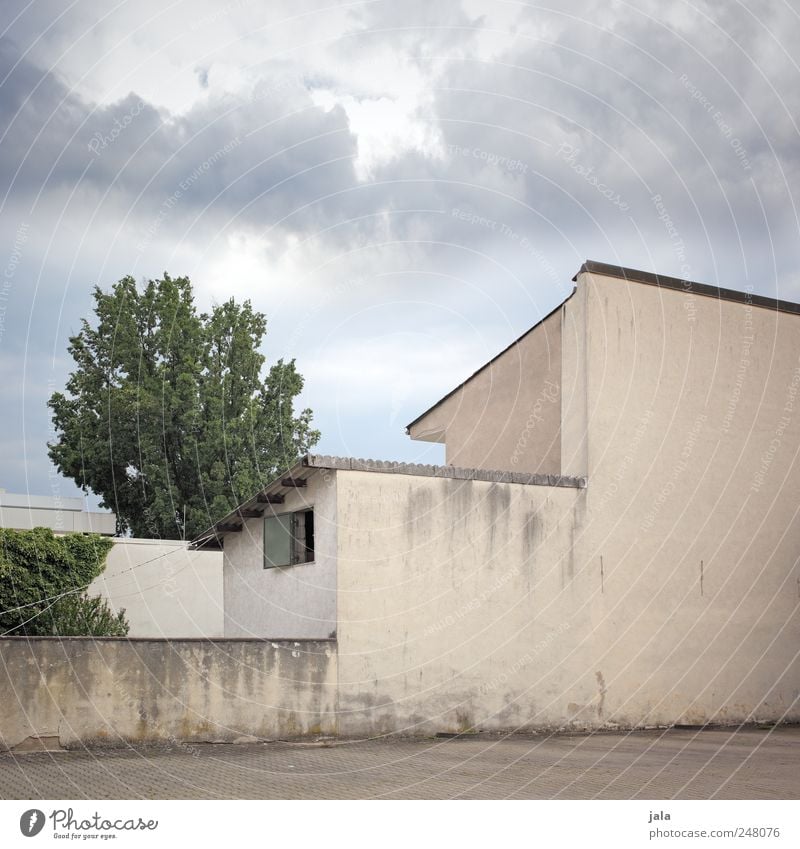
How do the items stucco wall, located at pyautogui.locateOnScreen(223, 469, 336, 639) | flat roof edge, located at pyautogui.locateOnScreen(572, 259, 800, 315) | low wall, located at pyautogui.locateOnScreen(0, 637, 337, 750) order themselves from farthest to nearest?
flat roof edge, located at pyautogui.locateOnScreen(572, 259, 800, 315)
stucco wall, located at pyautogui.locateOnScreen(223, 469, 336, 639)
low wall, located at pyautogui.locateOnScreen(0, 637, 337, 750)

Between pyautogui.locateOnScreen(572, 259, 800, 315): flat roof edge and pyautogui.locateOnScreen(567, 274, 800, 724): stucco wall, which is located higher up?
pyautogui.locateOnScreen(572, 259, 800, 315): flat roof edge

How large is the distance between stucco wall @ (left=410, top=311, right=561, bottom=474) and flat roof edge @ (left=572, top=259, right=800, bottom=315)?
1.31m

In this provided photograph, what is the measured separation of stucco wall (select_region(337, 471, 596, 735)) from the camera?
14000 mm

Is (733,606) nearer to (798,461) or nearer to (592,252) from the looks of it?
(798,461)

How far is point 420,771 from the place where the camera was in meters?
10.8

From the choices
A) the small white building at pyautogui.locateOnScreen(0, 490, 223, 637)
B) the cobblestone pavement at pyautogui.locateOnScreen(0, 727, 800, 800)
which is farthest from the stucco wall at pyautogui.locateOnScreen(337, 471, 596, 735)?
the small white building at pyautogui.locateOnScreen(0, 490, 223, 637)

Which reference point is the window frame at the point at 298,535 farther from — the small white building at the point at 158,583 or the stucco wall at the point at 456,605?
the small white building at the point at 158,583

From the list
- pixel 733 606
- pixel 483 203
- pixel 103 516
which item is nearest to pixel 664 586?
pixel 733 606

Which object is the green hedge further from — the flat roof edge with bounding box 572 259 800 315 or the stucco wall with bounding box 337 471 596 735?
the flat roof edge with bounding box 572 259 800 315

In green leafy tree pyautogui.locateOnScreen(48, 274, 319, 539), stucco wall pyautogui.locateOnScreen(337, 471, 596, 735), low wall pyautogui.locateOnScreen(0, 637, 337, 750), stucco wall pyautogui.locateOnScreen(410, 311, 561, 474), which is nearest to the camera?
low wall pyautogui.locateOnScreen(0, 637, 337, 750)

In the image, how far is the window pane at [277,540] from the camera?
1549 cm

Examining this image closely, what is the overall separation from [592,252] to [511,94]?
3808 mm

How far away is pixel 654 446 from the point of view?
1678 cm

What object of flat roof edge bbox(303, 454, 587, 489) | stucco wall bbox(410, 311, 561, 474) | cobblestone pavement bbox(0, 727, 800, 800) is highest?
stucco wall bbox(410, 311, 561, 474)
